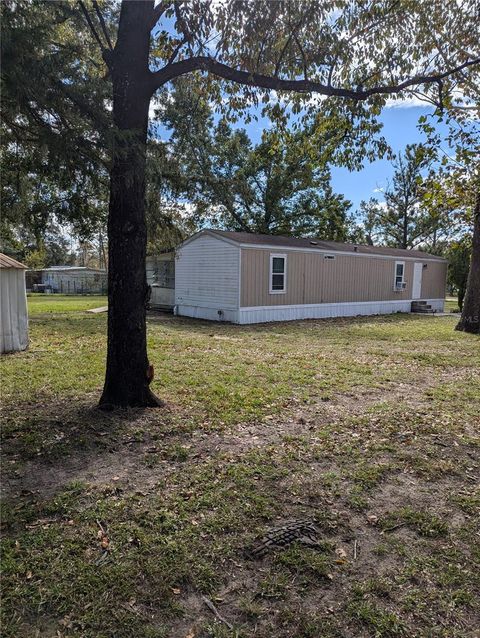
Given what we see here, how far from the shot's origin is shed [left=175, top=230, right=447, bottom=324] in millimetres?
13750

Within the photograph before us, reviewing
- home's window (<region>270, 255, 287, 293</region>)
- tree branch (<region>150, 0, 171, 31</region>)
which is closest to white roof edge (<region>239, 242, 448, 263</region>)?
home's window (<region>270, 255, 287, 293</region>)

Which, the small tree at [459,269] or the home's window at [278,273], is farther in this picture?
the small tree at [459,269]

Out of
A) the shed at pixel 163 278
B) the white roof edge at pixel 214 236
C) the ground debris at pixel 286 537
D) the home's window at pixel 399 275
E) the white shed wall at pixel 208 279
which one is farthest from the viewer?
the home's window at pixel 399 275

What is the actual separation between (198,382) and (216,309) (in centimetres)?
853

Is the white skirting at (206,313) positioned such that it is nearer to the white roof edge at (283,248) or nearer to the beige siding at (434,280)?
the white roof edge at (283,248)

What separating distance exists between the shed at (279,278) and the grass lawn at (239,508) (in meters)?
7.82

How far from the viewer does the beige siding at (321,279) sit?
13.8 meters

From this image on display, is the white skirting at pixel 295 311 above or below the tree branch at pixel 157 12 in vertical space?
below

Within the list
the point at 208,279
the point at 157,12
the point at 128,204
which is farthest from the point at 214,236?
the point at 128,204

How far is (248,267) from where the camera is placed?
13.6 m

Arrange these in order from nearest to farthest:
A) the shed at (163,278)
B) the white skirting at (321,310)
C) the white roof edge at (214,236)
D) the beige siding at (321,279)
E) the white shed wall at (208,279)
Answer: the white roof edge at (214,236), the white shed wall at (208,279), the beige siding at (321,279), the white skirting at (321,310), the shed at (163,278)

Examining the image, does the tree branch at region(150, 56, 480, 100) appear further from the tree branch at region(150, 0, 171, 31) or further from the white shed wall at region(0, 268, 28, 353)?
the white shed wall at region(0, 268, 28, 353)

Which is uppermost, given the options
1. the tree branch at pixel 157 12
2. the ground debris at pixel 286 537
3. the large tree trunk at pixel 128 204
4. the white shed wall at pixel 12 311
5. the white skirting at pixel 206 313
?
the tree branch at pixel 157 12

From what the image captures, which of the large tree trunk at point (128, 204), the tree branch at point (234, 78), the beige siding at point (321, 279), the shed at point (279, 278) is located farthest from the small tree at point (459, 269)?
the large tree trunk at point (128, 204)
